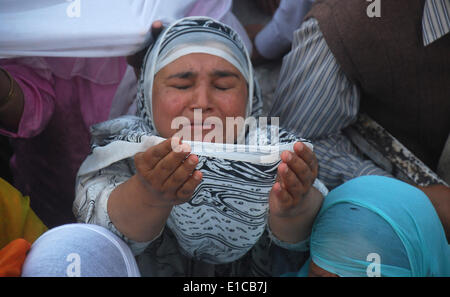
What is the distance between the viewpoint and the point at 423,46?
1.03m

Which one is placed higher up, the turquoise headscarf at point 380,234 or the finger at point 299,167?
the finger at point 299,167

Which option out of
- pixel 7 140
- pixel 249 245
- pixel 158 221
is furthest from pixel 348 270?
pixel 7 140

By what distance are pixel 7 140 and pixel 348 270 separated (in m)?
1.10

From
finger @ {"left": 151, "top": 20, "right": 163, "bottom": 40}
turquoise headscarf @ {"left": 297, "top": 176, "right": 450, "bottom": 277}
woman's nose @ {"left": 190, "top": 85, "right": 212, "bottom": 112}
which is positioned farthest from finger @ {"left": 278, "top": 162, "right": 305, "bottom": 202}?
finger @ {"left": 151, "top": 20, "right": 163, "bottom": 40}

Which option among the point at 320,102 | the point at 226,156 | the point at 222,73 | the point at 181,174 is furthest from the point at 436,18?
the point at 181,174

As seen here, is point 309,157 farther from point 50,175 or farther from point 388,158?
point 50,175

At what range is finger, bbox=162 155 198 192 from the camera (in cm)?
69

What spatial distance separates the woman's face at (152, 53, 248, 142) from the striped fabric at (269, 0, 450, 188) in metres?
0.26

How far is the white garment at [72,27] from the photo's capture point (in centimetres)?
98

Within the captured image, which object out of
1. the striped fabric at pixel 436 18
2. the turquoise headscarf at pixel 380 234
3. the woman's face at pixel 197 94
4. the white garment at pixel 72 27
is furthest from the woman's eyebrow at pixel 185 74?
the striped fabric at pixel 436 18

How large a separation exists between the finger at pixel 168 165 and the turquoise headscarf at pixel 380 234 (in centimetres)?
38

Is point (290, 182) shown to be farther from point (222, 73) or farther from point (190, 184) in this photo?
point (222, 73)

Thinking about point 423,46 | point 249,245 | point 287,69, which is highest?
point 423,46

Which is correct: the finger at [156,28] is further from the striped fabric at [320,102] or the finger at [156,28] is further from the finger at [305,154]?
the finger at [305,154]
